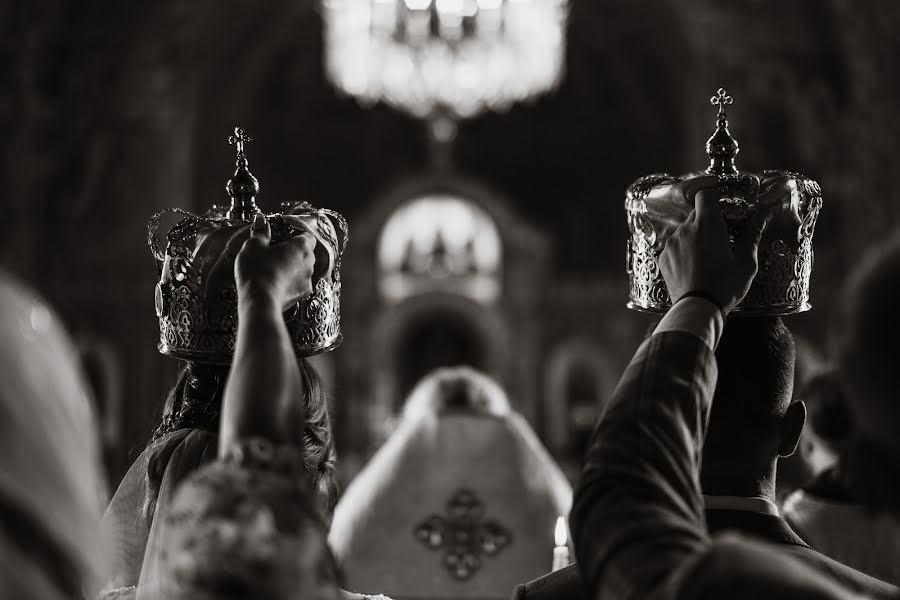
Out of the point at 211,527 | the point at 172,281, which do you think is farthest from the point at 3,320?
the point at 172,281

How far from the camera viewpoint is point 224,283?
2.14m

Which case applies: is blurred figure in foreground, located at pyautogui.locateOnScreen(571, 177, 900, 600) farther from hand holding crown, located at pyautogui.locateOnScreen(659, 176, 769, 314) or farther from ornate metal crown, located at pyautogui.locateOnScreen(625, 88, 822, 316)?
ornate metal crown, located at pyautogui.locateOnScreen(625, 88, 822, 316)

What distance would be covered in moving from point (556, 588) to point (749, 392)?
45 cm

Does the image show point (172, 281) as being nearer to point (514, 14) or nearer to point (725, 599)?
point (725, 599)

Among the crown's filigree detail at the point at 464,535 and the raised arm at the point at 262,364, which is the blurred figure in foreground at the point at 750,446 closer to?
the raised arm at the point at 262,364

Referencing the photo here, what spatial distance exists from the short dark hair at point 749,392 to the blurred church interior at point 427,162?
10.1m

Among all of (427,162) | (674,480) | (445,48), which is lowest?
(674,480)

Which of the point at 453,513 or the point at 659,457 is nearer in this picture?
the point at 659,457

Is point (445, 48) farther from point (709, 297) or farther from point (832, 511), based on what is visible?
point (709, 297)

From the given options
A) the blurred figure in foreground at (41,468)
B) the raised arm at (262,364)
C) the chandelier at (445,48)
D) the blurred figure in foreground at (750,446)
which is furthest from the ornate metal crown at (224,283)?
the chandelier at (445,48)

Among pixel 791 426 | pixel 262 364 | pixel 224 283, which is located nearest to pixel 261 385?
pixel 262 364

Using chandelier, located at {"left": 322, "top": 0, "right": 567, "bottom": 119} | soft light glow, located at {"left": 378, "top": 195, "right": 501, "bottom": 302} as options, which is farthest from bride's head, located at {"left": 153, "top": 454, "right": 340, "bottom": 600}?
soft light glow, located at {"left": 378, "top": 195, "right": 501, "bottom": 302}

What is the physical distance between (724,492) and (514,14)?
34.4ft

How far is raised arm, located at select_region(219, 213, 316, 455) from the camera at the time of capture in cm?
154
